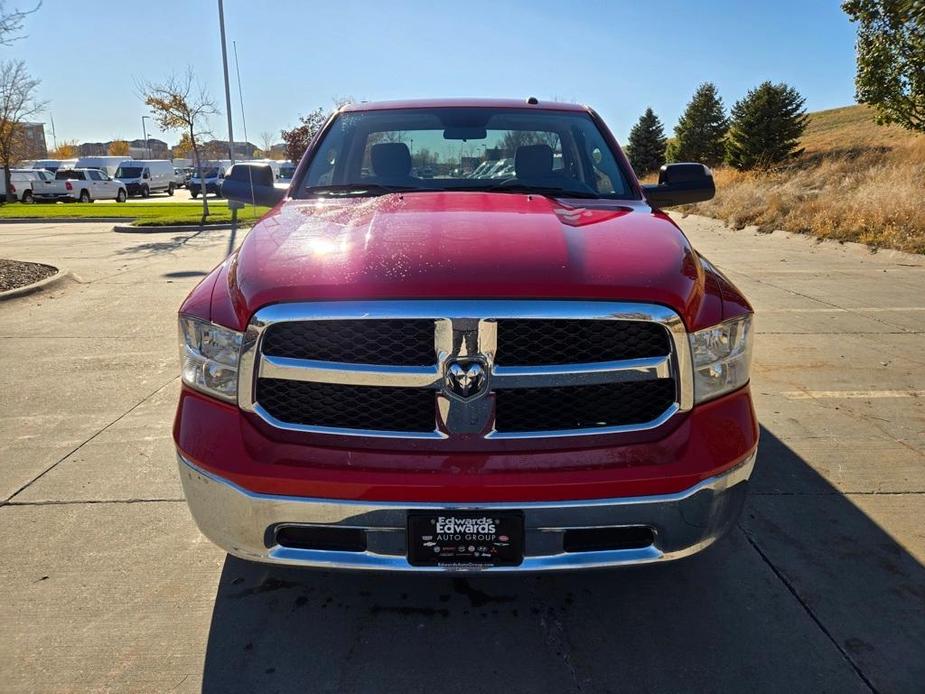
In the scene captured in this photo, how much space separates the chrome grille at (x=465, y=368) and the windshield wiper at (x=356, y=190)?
1.32 m

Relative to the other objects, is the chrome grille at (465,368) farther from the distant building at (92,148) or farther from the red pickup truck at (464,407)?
the distant building at (92,148)

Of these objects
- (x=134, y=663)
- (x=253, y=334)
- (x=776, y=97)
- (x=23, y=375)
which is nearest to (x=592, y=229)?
(x=253, y=334)

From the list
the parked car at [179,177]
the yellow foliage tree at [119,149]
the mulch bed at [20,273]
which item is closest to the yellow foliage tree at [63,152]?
the yellow foliage tree at [119,149]

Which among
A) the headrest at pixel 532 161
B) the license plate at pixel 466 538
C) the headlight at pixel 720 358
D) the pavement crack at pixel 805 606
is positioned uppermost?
the headrest at pixel 532 161

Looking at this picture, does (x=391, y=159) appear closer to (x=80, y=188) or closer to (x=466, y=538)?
(x=466, y=538)

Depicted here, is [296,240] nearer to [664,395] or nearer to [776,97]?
[664,395]

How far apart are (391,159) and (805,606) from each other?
2621 mm

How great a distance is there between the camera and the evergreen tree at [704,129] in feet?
116

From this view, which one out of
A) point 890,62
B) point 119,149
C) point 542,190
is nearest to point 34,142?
point 119,149

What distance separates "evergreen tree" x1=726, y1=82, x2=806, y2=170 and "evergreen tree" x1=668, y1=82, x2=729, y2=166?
6954 millimetres

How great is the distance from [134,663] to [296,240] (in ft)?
4.72

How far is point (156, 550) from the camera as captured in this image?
2795 mm

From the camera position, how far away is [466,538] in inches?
77.0

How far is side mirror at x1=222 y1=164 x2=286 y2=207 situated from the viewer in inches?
149
